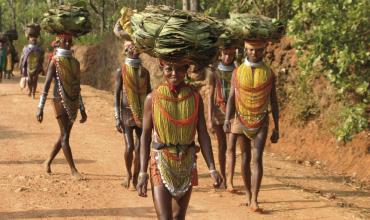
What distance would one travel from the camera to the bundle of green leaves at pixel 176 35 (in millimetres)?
5262

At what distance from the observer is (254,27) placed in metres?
7.96

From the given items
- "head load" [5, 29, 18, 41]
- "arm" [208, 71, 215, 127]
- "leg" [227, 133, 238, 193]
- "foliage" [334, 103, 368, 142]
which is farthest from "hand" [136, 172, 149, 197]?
"head load" [5, 29, 18, 41]

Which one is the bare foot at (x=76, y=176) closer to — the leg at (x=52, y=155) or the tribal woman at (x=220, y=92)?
the leg at (x=52, y=155)

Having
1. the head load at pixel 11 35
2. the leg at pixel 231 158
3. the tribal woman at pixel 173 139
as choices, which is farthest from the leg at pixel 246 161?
the head load at pixel 11 35

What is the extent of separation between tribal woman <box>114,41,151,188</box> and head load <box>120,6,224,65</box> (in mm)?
2952

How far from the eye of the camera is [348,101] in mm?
14547

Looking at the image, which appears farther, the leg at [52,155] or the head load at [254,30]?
the leg at [52,155]

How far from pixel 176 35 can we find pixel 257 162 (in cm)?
314

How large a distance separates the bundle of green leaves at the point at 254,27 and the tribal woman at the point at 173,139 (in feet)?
8.40

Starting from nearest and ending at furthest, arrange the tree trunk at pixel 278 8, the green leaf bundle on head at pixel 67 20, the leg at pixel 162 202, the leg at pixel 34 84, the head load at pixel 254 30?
the leg at pixel 162 202, the head load at pixel 254 30, the green leaf bundle on head at pixel 67 20, the tree trunk at pixel 278 8, the leg at pixel 34 84

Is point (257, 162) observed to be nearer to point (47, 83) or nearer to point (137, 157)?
point (137, 157)

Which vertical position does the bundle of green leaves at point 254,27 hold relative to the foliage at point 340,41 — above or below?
above

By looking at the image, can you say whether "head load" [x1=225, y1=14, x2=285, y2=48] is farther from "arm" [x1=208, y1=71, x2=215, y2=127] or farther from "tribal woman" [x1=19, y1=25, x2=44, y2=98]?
"tribal woman" [x1=19, y1=25, x2=44, y2=98]

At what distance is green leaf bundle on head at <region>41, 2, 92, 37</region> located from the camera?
30.6 feet
